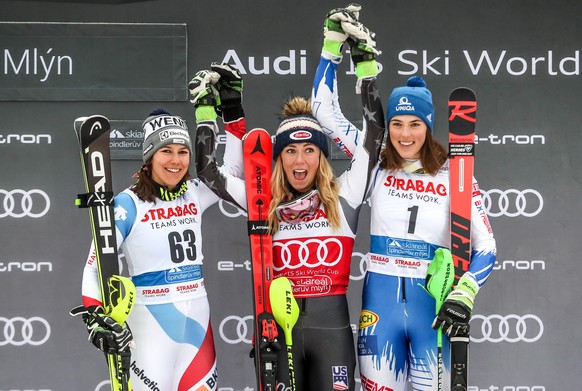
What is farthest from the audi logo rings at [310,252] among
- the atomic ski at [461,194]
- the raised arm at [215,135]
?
the atomic ski at [461,194]

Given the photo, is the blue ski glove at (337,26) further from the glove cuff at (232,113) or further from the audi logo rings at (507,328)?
the audi logo rings at (507,328)

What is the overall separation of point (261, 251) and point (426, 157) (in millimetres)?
877

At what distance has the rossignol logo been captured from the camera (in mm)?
3562

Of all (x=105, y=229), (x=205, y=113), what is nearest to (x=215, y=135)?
(x=205, y=113)

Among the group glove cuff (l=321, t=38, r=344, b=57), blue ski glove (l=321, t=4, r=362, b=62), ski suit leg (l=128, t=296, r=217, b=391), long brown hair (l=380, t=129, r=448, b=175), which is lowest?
ski suit leg (l=128, t=296, r=217, b=391)

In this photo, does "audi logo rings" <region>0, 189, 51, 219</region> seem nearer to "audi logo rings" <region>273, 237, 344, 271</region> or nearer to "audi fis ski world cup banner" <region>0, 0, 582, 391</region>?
"audi fis ski world cup banner" <region>0, 0, 582, 391</region>

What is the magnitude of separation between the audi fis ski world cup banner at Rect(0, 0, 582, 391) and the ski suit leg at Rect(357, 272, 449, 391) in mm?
1387

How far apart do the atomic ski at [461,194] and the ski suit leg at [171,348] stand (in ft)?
3.66

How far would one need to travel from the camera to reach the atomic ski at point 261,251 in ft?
11.3

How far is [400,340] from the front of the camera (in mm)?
3482

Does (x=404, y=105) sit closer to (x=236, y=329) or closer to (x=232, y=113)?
(x=232, y=113)

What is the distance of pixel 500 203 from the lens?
16.1 feet

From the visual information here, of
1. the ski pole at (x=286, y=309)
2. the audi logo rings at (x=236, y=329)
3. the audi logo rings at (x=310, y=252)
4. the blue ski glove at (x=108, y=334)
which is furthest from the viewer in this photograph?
the audi logo rings at (x=236, y=329)

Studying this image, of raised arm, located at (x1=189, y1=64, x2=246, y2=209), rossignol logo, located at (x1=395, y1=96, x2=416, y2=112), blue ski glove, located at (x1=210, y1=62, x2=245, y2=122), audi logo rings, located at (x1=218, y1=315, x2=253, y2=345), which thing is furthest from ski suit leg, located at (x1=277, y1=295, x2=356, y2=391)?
audi logo rings, located at (x1=218, y1=315, x2=253, y2=345)
